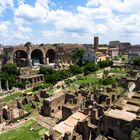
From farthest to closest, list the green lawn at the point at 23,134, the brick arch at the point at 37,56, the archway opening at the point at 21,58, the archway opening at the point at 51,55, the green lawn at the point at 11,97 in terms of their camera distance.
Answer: the archway opening at the point at 51,55 → the brick arch at the point at 37,56 → the archway opening at the point at 21,58 → the green lawn at the point at 11,97 → the green lawn at the point at 23,134

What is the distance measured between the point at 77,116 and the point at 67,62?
8689 cm

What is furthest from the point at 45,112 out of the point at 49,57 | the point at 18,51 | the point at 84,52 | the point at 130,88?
the point at 49,57

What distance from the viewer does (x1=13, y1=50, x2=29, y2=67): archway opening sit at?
4208 inches

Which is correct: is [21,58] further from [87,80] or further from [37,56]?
[87,80]

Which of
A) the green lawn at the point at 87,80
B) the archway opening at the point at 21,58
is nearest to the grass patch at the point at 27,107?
the green lawn at the point at 87,80

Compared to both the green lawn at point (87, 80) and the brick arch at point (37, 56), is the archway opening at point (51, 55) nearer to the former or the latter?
the brick arch at point (37, 56)

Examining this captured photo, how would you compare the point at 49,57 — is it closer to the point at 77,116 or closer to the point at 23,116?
the point at 23,116

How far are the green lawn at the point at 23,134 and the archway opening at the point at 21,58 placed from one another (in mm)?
71725

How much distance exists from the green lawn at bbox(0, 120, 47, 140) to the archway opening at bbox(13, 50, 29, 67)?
71725 mm

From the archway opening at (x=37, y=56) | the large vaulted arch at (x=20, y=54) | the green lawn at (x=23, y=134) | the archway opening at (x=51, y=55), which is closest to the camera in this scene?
the green lawn at (x=23, y=134)

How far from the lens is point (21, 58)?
111 metres

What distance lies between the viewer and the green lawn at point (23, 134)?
1363 inches

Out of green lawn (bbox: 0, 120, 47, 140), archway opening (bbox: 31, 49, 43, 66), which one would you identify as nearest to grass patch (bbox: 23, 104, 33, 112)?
green lawn (bbox: 0, 120, 47, 140)

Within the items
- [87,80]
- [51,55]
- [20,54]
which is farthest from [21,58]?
[87,80]
